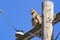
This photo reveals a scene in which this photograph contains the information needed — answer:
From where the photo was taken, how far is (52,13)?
16.6 ft

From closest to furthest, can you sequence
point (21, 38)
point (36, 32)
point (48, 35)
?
point (48, 35)
point (36, 32)
point (21, 38)

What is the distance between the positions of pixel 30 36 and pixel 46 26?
1.00 m

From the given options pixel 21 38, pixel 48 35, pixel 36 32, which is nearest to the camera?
pixel 48 35

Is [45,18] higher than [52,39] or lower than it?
higher

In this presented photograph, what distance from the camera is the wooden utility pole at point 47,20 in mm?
4887

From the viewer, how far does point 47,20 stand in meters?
4.97

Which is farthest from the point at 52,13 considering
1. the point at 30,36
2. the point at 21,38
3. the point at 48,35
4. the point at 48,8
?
the point at 21,38

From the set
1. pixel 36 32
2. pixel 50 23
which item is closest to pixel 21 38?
pixel 36 32

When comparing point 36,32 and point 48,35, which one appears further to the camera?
point 36,32

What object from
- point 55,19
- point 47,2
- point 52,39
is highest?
point 47,2

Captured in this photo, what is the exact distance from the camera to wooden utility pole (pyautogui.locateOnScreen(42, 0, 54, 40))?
4.89 m

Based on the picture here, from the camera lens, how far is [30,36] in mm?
5855

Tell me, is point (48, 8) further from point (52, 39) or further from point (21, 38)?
point (21, 38)

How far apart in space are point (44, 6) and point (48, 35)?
56 centimetres
